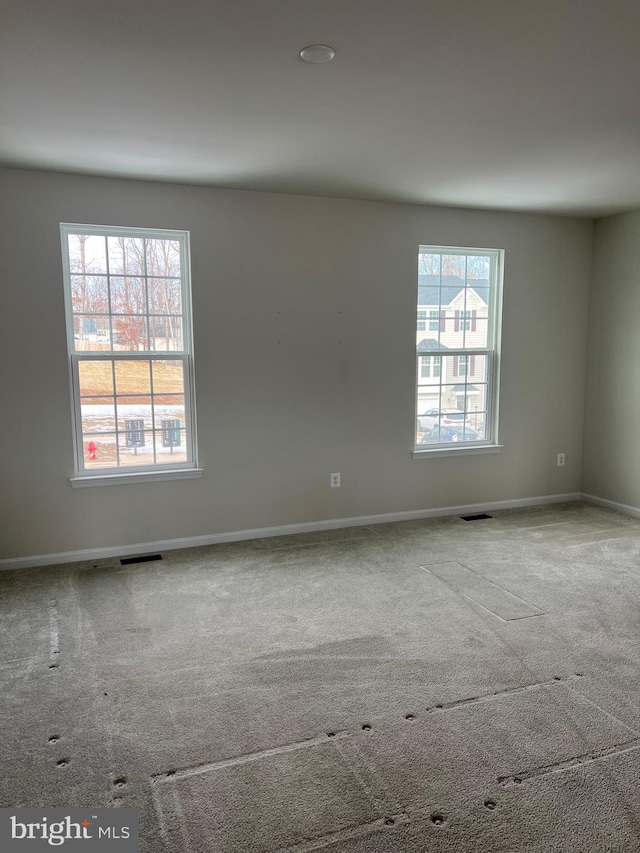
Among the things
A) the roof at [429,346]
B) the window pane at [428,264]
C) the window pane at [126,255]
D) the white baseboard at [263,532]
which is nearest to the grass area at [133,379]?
the window pane at [126,255]

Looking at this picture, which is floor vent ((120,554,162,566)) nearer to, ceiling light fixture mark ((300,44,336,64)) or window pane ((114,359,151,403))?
window pane ((114,359,151,403))

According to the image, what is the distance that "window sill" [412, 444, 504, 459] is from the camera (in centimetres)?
501

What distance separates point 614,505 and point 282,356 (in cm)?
323

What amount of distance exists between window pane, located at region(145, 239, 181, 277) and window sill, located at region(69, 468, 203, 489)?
138 cm

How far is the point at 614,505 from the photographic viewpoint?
5.33 meters

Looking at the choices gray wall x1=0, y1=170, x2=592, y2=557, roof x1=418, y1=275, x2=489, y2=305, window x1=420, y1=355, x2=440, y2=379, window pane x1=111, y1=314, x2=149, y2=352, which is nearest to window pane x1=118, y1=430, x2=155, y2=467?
gray wall x1=0, y1=170, x2=592, y2=557

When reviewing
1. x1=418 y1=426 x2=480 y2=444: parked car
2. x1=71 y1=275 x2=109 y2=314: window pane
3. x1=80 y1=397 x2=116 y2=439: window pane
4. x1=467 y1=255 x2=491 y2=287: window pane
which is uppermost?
x1=467 y1=255 x2=491 y2=287: window pane

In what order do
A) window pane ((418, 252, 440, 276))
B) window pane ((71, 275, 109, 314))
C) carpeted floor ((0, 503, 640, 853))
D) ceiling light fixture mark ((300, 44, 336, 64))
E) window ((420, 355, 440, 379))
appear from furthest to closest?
1. window ((420, 355, 440, 379))
2. window pane ((418, 252, 440, 276))
3. window pane ((71, 275, 109, 314))
4. ceiling light fixture mark ((300, 44, 336, 64))
5. carpeted floor ((0, 503, 640, 853))

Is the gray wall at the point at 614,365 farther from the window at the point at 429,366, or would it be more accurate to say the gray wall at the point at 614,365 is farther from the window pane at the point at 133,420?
the window pane at the point at 133,420

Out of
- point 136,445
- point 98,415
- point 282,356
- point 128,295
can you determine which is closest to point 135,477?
point 136,445

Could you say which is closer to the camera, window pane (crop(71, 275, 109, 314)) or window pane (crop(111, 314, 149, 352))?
window pane (crop(71, 275, 109, 314))

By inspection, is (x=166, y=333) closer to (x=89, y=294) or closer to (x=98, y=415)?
(x=89, y=294)

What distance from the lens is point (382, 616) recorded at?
3.25 m

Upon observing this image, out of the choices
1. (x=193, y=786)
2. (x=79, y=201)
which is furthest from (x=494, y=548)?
(x=79, y=201)
